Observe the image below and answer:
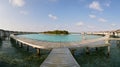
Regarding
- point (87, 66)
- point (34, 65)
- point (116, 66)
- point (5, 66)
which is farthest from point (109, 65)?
point (5, 66)

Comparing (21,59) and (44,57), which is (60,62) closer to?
(44,57)

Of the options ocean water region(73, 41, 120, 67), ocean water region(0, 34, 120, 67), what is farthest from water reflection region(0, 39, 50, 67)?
ocean water region(73, 41, 120, 67)

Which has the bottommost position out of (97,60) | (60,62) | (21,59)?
(97,60)

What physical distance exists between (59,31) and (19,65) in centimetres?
11431

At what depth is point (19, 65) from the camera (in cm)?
1599

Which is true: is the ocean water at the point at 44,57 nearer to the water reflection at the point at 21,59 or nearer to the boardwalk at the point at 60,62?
the water reflection at the point at 21,59

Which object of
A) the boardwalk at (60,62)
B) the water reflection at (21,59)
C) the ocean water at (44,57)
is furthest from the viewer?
the ocean water at (44,57)

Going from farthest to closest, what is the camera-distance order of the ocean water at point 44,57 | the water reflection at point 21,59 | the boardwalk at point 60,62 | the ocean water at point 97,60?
1. the ocean water at point 97,60
2. the ocean water at point 44,57
3. the water reflection at point 21,59
4. the boardwalk at point 60,62

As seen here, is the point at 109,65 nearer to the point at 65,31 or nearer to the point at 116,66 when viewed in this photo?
the point at 116,66

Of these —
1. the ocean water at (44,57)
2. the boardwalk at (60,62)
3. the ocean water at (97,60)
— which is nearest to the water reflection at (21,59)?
the ocean water at (44,57)

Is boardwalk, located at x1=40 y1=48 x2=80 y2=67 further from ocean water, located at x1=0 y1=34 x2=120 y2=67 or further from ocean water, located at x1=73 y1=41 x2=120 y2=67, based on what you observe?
ocean water, located at x1=73 y1=41 x2=120 y2=67

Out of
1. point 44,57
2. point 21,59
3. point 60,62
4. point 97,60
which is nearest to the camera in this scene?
point 60,62

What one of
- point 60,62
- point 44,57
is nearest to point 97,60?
point 44,57

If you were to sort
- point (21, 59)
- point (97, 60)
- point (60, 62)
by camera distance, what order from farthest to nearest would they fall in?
point (21, 59) < point (97, 60) < point (60, 62)
